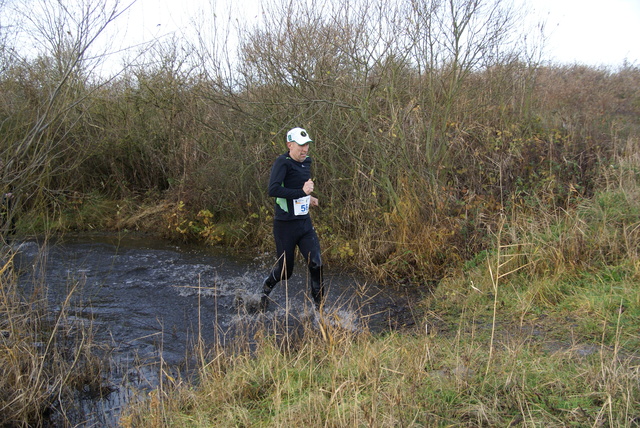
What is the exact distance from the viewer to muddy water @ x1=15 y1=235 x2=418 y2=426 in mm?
4719

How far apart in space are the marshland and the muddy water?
7 centimetres

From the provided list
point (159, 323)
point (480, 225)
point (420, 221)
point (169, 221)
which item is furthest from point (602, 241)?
point (169, 221)

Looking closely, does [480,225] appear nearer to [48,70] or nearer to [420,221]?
[420,221]

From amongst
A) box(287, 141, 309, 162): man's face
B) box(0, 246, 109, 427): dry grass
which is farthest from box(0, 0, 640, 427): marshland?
box(287, 141, 309, 162): man's face

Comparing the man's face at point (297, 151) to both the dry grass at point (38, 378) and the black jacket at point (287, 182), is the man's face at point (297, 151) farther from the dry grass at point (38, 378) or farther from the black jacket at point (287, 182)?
the dry grass at point (38, 378)

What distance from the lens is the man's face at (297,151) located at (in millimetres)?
5387

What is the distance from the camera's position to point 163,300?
22.5ft

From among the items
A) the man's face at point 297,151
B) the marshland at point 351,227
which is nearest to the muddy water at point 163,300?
the marshland at point 351,227

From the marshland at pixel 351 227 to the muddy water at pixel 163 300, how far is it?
7cm

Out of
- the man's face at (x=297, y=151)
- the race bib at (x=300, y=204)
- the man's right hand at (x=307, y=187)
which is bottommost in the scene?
the race bib at (x=300, y=204)

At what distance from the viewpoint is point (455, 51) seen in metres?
7.86

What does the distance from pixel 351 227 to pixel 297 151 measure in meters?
3.94

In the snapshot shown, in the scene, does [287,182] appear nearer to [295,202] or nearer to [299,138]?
[295,202]

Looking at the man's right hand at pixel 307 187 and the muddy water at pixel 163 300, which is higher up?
the man's right hand at pixel 307 187
